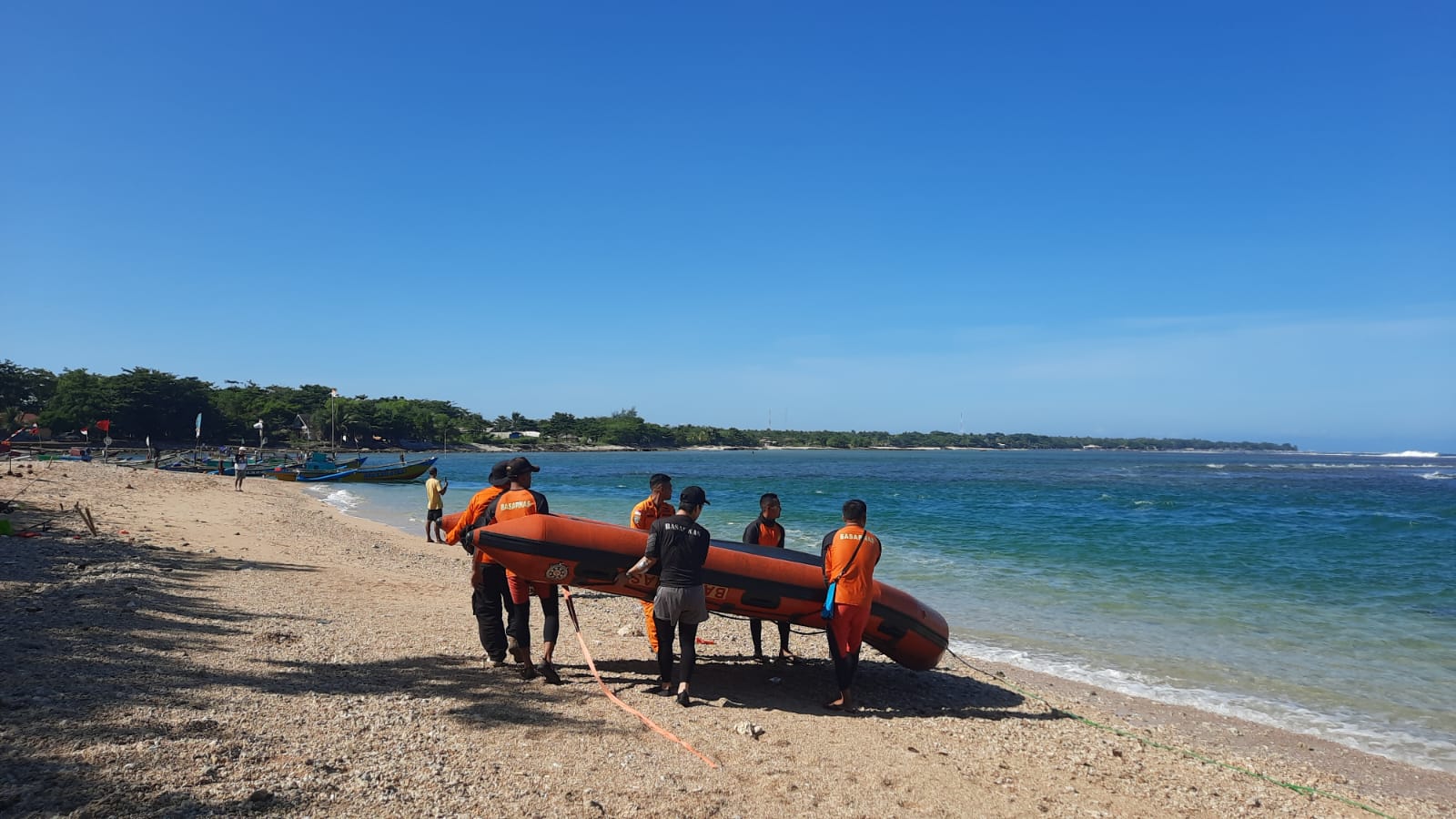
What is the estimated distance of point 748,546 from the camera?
6.92m

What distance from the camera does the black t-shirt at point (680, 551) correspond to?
5805 millimetres

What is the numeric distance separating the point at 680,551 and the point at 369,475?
4257cm

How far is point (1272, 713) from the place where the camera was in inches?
290

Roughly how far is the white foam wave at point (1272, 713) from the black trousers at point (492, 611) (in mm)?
5506

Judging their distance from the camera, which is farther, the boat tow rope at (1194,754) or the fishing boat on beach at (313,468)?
the fishing boat on beach at (313,468)

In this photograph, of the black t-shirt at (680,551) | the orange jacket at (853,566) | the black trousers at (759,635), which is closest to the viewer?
the black t-shirt at (680,551)

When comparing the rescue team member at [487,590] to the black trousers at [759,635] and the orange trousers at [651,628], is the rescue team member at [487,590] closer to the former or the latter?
the orange trousers at [651,628]

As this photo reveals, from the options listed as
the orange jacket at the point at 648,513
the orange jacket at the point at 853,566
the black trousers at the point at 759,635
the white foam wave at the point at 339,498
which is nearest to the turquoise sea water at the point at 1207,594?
the white foam wave at the point at 339,498

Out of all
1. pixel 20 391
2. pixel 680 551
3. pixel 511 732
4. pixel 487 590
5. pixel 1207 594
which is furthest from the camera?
pixel 20 391

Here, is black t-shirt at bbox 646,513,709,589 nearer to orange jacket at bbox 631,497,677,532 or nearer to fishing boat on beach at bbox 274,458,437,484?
orange jacket at bbox 631,497,677,532

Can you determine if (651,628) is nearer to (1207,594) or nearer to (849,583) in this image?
(849,583)

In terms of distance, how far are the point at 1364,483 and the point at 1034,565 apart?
182 ft

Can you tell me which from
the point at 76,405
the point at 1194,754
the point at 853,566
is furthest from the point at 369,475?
the point at 76,405

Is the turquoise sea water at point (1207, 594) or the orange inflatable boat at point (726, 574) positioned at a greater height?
the orange inflatable boat at point (726, 574)
